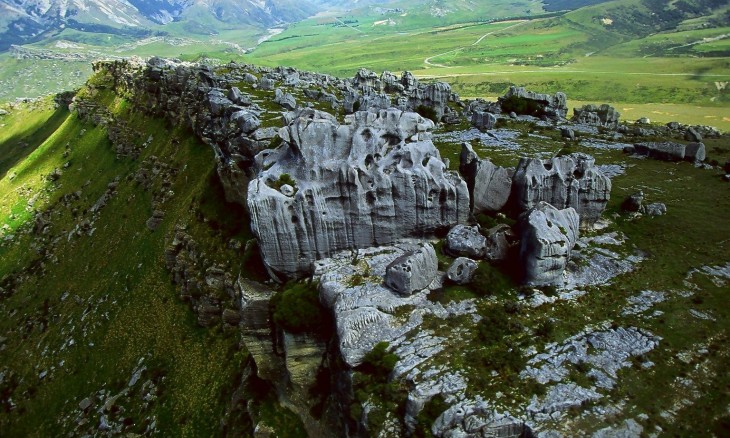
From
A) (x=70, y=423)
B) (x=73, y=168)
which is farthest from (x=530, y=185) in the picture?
(x=73, y=168)

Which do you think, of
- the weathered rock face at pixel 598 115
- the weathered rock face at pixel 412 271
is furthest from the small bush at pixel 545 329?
the weathered rock face at pixel 598 115

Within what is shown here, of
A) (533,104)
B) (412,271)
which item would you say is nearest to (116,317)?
(412,271)

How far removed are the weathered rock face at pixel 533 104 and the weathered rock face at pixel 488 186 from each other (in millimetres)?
49118

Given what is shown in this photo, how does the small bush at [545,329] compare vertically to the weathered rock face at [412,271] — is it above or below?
below

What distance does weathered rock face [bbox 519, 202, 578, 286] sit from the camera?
32312 mm

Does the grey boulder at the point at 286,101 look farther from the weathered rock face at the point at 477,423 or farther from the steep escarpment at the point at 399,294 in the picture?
the weathered rock face at the point at 477,423

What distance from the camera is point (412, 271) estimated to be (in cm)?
3120

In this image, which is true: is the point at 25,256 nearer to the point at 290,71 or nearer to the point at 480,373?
the point at 290,71

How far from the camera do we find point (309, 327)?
3291cm

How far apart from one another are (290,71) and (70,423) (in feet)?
335

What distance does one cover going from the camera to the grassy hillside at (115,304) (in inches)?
1918

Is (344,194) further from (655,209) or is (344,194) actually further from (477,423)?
(655,209)

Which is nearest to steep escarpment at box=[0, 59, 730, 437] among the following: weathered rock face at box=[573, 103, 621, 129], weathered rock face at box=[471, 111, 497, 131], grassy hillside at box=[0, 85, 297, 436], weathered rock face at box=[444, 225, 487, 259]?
weathered rock face at box=[444, 225, 487, 259]

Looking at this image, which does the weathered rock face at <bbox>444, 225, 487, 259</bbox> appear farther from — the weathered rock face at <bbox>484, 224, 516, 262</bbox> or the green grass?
the green grass
